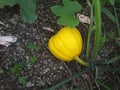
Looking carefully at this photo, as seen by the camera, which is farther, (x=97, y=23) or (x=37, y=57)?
(x=37, y=57)

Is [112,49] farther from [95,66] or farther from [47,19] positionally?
[47,19]

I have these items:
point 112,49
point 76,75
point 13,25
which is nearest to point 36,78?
point 76,75

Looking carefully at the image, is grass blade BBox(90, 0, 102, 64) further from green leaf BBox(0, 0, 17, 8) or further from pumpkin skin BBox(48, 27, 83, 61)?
green leaf BBox(0, 0, 17, 8)

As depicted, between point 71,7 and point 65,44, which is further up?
point 71,7

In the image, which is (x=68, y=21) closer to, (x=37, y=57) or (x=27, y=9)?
(x=27, y=9)

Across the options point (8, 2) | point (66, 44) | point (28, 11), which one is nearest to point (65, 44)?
point (66, 44)

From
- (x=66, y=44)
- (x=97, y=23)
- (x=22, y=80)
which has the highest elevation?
(x=97, y=23)

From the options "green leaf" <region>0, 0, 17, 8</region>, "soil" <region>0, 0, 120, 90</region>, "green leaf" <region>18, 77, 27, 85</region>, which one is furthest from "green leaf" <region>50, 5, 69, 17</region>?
"green leaf" <region>18, 77, 27, 85</region>
